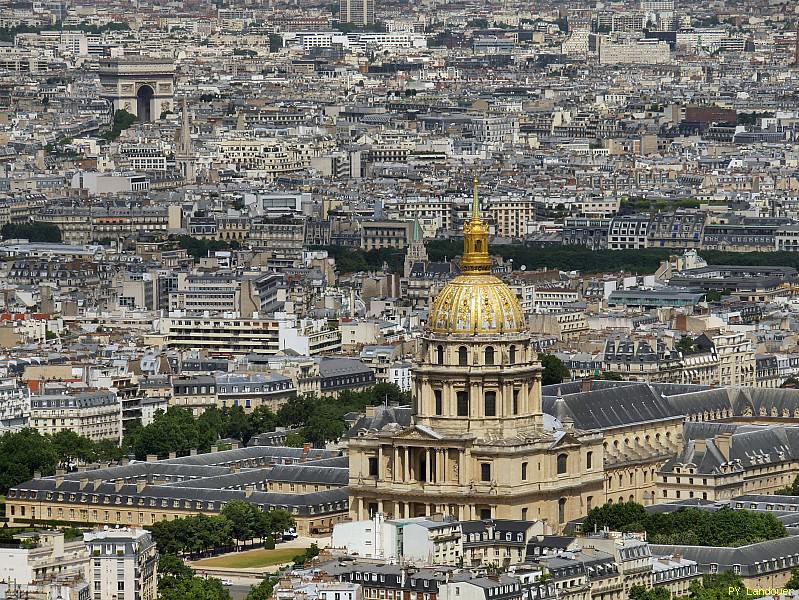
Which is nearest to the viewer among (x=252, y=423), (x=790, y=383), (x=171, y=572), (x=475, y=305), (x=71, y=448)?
(x=171, y=572)

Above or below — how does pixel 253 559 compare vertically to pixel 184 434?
below

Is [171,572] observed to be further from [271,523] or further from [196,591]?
[271,523]

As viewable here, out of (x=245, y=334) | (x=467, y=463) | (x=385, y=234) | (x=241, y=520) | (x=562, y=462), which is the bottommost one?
(x=385, y=234)

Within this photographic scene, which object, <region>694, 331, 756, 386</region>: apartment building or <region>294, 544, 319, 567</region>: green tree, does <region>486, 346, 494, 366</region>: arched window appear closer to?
<region>294, 544, 319, 567</region>: green tree

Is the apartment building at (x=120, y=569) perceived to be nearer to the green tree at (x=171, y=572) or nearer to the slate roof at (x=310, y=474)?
the green tree at (x=171, y=572)

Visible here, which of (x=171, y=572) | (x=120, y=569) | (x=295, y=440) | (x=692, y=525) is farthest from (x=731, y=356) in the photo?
(x=120, y=569)

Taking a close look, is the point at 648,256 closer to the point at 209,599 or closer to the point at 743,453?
the point at 743,453

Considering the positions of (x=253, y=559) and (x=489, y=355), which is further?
(x=489, y=355)
